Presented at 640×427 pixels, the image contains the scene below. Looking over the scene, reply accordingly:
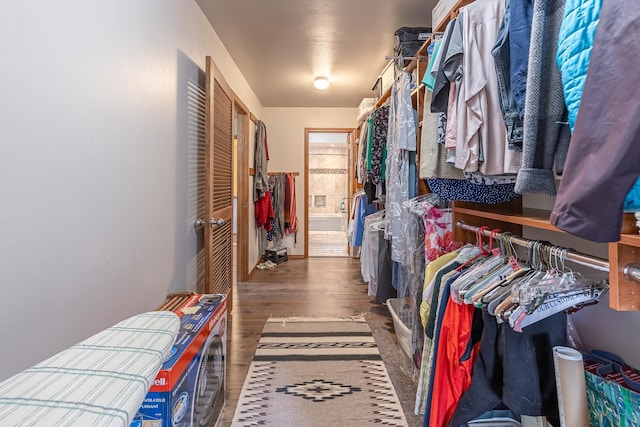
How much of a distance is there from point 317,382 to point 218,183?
1.52 m

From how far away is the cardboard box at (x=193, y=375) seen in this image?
97 cm

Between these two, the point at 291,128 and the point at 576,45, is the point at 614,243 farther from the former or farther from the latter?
the point at 291,128

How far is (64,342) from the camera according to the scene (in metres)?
1.06

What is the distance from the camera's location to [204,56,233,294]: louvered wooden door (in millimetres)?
2107

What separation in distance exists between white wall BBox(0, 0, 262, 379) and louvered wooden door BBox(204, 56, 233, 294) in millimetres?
251

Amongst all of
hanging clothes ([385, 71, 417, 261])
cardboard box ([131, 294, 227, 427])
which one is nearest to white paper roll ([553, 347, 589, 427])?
cardboard box ([131, 294, 227, 427])

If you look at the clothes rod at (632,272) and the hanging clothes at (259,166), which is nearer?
the clothes rod at (632,272)

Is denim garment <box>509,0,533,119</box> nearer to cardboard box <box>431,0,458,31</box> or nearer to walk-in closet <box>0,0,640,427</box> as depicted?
walk-in closet <box>0,0,640,427</box>

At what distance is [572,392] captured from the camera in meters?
0.88

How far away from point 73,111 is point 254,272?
11.4ft

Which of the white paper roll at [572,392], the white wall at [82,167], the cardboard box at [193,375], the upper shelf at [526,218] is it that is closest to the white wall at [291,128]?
the white wall at [82,167]

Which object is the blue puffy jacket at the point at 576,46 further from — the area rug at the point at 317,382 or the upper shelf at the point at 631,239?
the area rug at the point at 317,382

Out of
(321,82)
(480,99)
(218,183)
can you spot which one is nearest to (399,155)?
(480,99)

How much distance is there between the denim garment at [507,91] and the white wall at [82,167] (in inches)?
52.3
